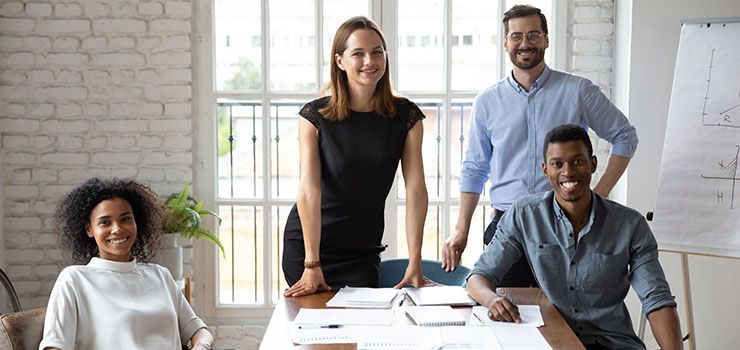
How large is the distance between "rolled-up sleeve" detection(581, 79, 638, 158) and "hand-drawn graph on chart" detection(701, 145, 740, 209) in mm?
494

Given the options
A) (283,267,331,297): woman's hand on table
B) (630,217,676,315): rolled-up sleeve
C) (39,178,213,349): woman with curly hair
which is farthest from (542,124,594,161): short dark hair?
(39,178,213,349): woman with curly hair

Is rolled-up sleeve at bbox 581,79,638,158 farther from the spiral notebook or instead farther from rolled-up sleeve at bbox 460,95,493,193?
the spiral notebook

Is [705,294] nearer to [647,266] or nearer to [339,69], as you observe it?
[647,266]

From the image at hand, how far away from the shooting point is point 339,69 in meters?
2.15

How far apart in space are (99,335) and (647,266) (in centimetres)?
157

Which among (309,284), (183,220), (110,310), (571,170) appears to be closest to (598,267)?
(571,170)

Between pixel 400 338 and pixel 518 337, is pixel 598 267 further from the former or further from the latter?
pixel 400 338

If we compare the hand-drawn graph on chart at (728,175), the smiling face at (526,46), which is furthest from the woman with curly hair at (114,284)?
the hand-drawn graph on chart at (728,175)

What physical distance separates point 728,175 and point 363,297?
174 cm

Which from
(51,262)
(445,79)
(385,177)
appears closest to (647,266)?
(385,177)

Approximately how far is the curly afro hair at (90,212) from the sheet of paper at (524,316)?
102 cm

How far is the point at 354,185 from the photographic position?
7.18ft

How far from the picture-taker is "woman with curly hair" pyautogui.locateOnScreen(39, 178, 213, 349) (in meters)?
1.80

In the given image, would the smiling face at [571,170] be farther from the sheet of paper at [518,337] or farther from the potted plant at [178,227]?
the potted plant at [178,227]
